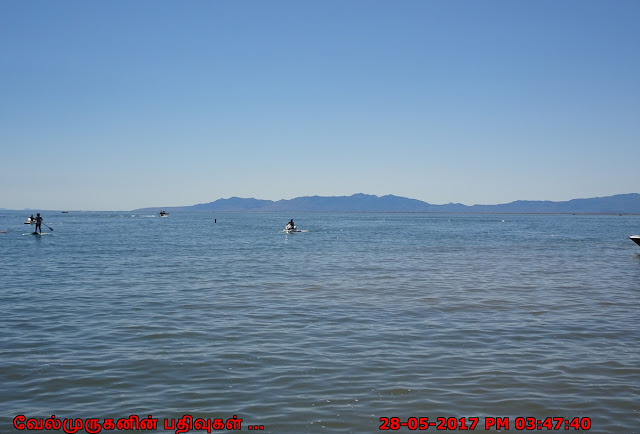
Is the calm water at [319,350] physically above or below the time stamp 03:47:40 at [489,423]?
above

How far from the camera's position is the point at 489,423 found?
8.37m

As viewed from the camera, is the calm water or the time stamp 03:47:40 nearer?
the time stamp 03:47:40

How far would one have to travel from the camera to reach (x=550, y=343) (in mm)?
13227

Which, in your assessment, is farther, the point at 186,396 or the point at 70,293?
the point at 70,293

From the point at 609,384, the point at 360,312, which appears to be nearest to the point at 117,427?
the point at 609,384

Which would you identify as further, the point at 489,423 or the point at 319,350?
the point at 319,350

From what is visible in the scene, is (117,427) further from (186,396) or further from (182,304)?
(182,304)

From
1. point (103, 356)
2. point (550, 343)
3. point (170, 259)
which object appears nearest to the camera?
point (103, 356)

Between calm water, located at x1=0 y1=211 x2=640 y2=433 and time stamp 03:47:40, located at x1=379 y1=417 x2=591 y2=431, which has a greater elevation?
calm water, located at x1=0 y1=211 x2=640 y2=433

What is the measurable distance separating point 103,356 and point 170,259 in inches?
1026

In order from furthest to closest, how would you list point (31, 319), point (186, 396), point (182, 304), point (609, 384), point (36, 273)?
point (36, 273)
point (182, 304)
point (31, 319)
point (609, 384)
point (186, 396)

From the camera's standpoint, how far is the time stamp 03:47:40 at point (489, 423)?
8242 mm

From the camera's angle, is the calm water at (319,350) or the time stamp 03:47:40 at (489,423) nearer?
the time stamp 03:47:40 at (489,423)

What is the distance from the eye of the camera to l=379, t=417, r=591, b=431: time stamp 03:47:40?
324 inches
